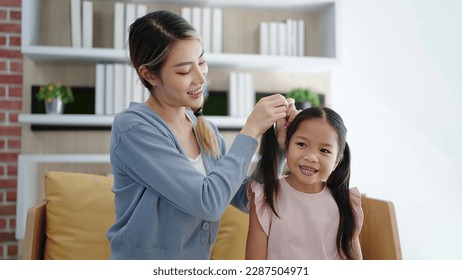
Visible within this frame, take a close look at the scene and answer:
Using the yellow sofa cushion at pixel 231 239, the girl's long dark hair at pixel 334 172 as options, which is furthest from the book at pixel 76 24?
the girl's long dark hair at pixel 334 172

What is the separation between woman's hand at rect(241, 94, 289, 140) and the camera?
862 millimetres

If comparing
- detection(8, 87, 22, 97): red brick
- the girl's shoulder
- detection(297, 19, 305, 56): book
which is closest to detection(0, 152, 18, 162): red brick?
detection(8, 87, 22, 97): red brick

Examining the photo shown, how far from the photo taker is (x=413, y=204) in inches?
55.8

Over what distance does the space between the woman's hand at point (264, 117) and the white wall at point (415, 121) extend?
0.47 m

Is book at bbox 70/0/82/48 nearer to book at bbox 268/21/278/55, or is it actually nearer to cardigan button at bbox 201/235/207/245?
book at bbox 268/21/278/55

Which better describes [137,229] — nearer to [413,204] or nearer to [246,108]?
[413,204]

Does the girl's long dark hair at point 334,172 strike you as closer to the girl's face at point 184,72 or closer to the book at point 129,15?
the girl's face at point 184,72

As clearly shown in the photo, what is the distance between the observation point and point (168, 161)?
0.86 meters

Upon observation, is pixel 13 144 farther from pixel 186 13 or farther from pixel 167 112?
pixel 167 112

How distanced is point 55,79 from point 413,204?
4.93 ft

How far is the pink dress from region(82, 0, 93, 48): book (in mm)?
1302

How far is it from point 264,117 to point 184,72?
17cm

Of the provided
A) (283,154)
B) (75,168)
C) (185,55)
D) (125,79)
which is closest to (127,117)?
(185,55)

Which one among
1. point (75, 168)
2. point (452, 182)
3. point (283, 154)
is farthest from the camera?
point (75, 168)
